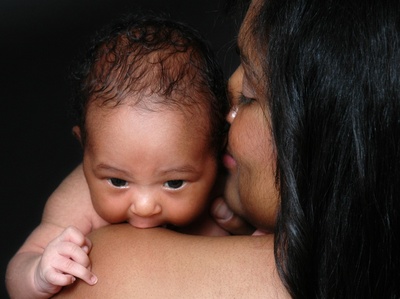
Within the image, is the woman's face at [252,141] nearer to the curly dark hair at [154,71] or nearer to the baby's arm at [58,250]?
the curly dark hair at [154,71]

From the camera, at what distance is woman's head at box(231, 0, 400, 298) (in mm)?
1113

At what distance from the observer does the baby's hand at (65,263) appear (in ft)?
4.44

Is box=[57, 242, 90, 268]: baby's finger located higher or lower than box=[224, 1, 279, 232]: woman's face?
lower

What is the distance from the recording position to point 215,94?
1.48 metres

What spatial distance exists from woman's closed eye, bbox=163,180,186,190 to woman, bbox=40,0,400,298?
0.12 m

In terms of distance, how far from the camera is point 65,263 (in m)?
1.38

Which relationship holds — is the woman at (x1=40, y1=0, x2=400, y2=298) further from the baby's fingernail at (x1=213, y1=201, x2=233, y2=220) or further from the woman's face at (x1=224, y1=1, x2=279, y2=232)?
the baby's fingernail at (x1=213, y1=201, x2=233, y2=220)

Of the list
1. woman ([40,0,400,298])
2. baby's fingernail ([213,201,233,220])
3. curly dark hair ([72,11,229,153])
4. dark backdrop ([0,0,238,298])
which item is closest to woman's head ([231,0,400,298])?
woman ([40,0,400,298])

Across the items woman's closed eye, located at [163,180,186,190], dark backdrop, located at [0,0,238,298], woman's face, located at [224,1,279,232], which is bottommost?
dark backdrop, located at [0,0,238,298]

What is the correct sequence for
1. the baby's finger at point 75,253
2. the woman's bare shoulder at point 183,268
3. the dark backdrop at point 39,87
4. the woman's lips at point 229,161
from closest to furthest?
the woman's bare shoulder at point 183,268, the baby's finger at point 75,253, the woman's lips at point 229,161, the dark backdrop at point 39,87

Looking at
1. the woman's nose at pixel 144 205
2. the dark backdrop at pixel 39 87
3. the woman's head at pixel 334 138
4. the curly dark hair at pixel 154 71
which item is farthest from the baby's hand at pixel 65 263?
the dark backdrop at pixel 39 87

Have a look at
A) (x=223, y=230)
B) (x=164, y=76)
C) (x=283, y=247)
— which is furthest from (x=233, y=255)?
(x=223, y=230)

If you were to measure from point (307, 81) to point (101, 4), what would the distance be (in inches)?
66.0

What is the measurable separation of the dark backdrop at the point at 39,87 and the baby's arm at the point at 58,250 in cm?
63
